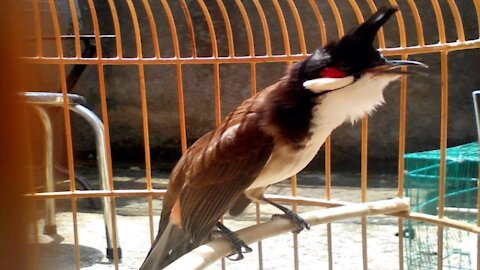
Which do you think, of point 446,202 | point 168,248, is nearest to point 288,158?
point 168,248

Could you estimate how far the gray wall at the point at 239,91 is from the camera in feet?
12.5

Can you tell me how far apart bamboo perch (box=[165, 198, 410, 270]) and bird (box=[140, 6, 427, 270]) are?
0.02 metres

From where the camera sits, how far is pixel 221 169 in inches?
38.4

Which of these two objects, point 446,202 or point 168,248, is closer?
point 168,248

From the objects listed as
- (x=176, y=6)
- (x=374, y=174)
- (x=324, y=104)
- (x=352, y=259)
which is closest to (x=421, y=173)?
(x=352, y=259)

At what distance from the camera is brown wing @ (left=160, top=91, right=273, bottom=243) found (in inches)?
37.5

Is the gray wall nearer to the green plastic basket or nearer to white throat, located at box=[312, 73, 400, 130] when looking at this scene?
the green plastic basket

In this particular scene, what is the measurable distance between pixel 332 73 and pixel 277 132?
13 centimetres

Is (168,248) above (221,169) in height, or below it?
below

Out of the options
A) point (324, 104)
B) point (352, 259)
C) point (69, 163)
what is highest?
point (324, 104)

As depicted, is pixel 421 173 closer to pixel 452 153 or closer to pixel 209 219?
pixel 452 153

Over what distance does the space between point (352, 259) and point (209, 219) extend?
4.50 feet

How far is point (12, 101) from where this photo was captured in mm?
177

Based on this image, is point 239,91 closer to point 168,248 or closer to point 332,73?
point 168,248
